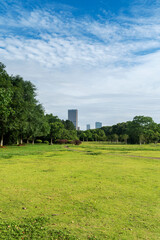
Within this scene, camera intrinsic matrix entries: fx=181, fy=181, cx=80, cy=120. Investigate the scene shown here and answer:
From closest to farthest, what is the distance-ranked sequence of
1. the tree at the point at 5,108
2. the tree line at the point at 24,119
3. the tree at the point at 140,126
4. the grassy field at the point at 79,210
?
the grassy field at the point at 79,210 → the tree at the point at 5,108 → the tree line at the point at 24,119 → the tree at the point at 140,126

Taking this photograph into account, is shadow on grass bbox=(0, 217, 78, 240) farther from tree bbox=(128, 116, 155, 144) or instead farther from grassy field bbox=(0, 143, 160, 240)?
tree bbox=(128, 116, 155, 144)

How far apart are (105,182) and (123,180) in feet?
4.22

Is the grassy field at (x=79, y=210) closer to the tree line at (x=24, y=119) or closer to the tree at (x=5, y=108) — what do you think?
the tree at (x=5, y=108)

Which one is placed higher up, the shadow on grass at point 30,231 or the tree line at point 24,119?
the tree line at point 24,119

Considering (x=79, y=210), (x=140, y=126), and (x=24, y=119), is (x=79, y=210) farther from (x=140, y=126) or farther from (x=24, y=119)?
(x=140, y=126)

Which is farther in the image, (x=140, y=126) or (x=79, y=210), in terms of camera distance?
(x=140, y=126)

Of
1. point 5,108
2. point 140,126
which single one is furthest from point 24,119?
point 140,126

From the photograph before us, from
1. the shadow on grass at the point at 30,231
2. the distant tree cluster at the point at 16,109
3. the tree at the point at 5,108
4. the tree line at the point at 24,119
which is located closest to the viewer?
the shadow on grass at the point at 30,231

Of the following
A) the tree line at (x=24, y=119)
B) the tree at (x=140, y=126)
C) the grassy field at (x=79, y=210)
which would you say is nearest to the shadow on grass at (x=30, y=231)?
the grassy field at (x=79, y=210)

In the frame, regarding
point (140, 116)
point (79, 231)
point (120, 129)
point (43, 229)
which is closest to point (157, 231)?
point (79, 231)

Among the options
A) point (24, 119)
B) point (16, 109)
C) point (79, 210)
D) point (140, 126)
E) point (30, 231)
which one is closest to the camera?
point (30, 231)

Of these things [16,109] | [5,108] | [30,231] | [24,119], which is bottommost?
[30,231]

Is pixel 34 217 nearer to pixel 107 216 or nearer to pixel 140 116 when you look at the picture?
pixel 107 216

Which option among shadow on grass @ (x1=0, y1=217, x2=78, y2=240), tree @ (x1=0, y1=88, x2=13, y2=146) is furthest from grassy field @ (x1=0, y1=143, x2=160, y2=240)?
tree @ (x1=0, y1=88, x2=13, y2=146)
